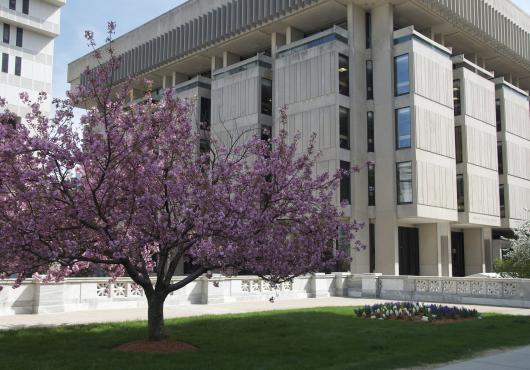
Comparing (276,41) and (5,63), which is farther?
(5,63)

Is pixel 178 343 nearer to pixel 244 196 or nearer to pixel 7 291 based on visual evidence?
pixel 244 196

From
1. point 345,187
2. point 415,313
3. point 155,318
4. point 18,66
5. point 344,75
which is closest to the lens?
point 155,318

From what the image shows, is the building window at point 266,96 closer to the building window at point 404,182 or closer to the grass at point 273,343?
the building window at point 404,182

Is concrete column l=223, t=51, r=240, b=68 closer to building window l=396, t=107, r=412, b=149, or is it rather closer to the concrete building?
the concrete building

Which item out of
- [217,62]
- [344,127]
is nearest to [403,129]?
[344,127]

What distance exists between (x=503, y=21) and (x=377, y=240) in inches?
992

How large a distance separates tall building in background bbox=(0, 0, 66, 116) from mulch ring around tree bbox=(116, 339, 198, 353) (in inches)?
1825

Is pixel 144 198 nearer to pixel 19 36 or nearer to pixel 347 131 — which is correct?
pixel 347 131

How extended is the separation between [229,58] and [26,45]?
20.1m

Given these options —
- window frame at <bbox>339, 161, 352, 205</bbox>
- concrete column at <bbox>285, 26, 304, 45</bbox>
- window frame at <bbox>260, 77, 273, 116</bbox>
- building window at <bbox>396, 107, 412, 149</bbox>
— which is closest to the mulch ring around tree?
window frame at <bbox>339, 161, 352, 205</bbox>

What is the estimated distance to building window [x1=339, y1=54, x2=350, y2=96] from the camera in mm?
43562

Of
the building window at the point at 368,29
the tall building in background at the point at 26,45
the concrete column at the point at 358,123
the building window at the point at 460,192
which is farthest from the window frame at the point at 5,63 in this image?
the building window at the point at 460,192

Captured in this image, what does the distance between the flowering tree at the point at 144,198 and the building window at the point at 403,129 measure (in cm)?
3101

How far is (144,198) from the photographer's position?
10.8 m
